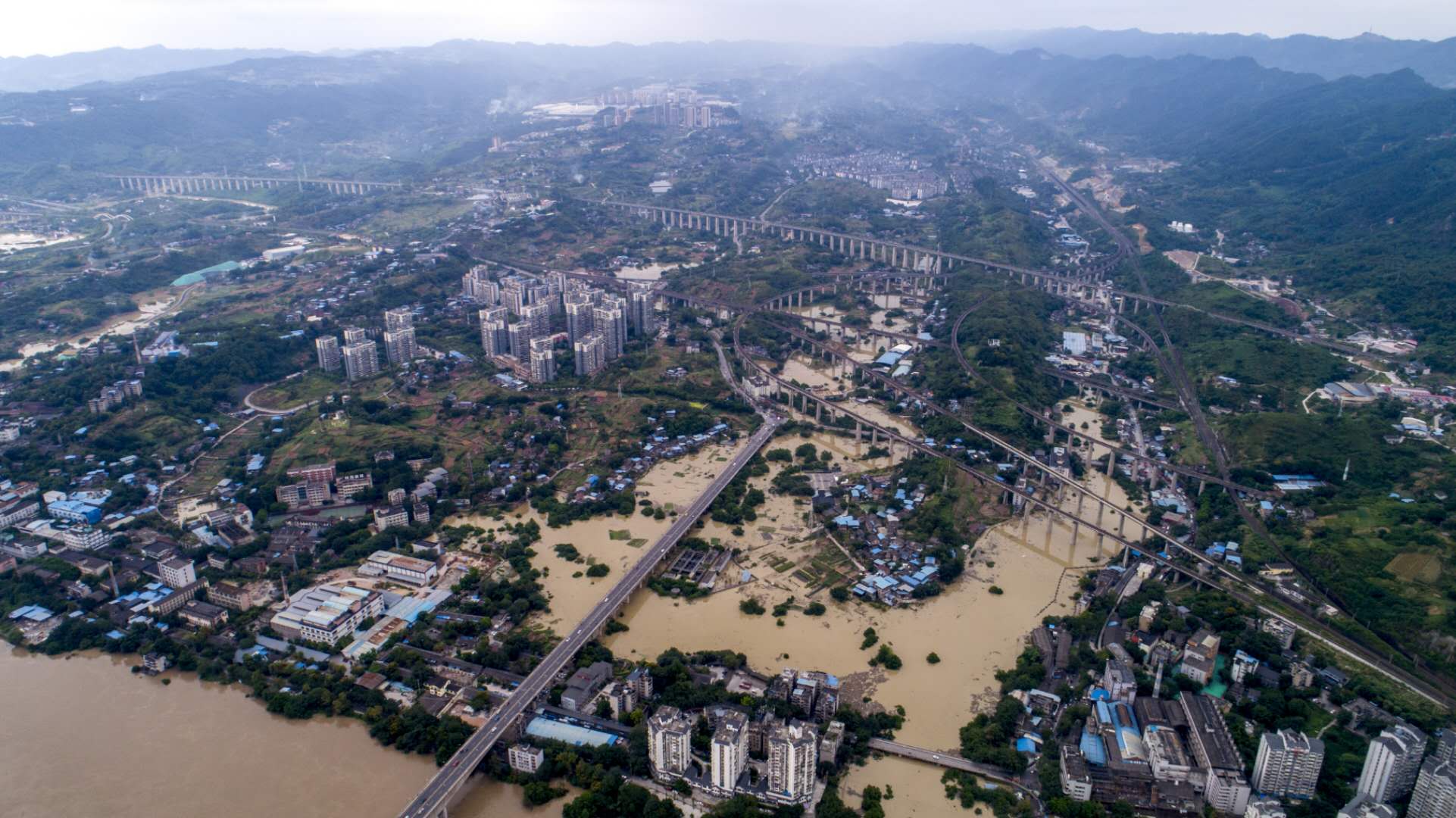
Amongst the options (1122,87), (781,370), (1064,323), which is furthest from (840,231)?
(1122,87)

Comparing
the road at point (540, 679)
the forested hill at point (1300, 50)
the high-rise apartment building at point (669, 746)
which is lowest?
the road at point (540, 679)

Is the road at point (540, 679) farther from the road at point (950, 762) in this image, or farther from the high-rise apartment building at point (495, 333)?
the high-rise apartment building at point (495, 333)

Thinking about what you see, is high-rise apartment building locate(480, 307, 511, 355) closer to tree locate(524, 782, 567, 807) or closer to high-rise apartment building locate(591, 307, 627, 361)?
high-rise apartment building locate(591, 307, 627, 361)

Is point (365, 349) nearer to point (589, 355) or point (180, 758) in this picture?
point (589, 355)

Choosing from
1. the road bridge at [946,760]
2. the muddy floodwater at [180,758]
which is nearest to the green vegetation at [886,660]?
the road bridge at [946,760]

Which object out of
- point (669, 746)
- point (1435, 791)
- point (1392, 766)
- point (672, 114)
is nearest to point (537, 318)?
point (669, 746)

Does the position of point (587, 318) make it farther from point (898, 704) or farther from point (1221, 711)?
point (1221, 711)
